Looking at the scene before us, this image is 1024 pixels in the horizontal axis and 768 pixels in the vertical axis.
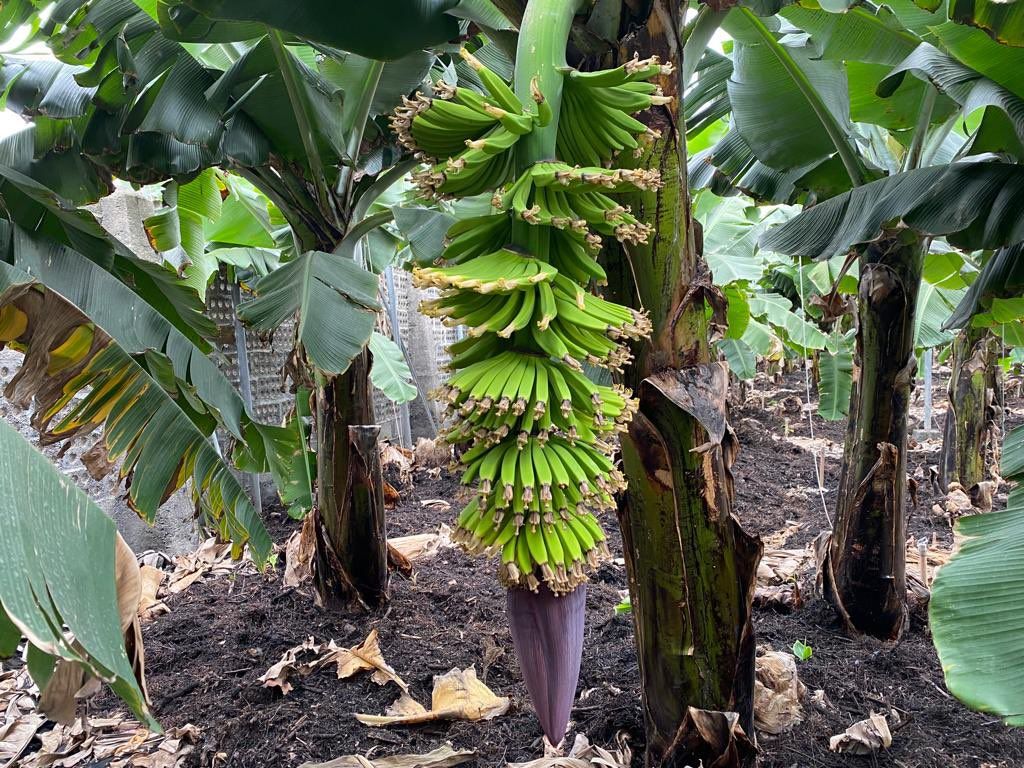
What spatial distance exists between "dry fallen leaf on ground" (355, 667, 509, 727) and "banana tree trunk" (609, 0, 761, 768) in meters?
0.71

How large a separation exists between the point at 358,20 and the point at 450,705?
179 cm

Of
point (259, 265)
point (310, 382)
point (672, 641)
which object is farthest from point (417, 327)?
point (672, 641)

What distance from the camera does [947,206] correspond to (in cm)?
166

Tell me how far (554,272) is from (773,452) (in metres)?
6.66

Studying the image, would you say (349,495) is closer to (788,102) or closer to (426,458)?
(788,102)

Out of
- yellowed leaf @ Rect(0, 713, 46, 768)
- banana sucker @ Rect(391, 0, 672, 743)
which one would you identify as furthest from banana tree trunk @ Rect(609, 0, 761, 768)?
yellowed leaf @ Rect(0, 713, 46, 768)

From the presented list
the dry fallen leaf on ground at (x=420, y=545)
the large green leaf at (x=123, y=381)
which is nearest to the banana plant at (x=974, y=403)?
the dry fallen leaf on ground at (x=420, y=545)

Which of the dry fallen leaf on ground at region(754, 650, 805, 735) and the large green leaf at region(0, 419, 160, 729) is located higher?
the large green leaf at region(0, 419, 160, 729)

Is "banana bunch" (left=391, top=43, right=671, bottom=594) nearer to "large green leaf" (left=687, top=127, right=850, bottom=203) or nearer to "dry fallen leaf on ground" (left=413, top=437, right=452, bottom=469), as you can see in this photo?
"large green leaf" (left=687, top=127, right=850, bottom=203)

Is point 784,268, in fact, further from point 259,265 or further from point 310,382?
point 310,382

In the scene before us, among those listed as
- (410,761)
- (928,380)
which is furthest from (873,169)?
(928,380)

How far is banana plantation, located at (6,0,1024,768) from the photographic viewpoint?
732 millimetres

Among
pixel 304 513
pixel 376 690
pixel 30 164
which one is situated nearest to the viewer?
pixel 376 690

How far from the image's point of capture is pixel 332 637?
2428 millimetres
